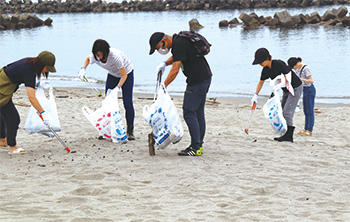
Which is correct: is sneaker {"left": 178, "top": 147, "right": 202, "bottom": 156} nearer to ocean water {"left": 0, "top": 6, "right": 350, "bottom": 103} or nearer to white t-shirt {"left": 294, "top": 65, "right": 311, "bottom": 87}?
white t-shirt {"left": 294, "top": 65, "right": 311, "bottom": 87}

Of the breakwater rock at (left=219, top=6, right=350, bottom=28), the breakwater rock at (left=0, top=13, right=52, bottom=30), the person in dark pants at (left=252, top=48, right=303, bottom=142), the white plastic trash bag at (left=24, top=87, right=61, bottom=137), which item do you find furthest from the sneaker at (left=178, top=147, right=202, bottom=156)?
the breakwater rock at (left=0, top=13, right=52, bottom=30)

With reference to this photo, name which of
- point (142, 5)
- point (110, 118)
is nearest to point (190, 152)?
point (110, 118)

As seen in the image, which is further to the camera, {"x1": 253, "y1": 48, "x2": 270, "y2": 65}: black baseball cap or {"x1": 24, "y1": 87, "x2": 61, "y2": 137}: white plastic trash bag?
{"x1": 253, "y1": 48, "x2": 270, "y2": 65}: black baseball cap

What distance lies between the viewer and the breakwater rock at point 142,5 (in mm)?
→ 61438

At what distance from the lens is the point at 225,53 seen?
1070 inches

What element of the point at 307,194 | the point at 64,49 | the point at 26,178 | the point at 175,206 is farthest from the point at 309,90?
the point at 64,49

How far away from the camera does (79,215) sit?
11.9ft

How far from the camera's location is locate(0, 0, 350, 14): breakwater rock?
61.4 metres

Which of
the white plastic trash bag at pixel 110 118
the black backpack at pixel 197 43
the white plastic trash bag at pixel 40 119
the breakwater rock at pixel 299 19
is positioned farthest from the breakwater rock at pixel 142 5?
the white plastic trash bag at pixel 40 119

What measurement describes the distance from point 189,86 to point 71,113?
4.30 m

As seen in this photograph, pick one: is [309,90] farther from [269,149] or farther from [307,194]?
[307,194]

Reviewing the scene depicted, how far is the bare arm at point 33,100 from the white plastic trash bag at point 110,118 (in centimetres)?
69

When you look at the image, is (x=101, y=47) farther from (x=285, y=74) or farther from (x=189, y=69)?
(x=285, y=74)

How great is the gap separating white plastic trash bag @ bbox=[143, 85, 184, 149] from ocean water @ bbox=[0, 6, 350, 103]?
8992 mm
